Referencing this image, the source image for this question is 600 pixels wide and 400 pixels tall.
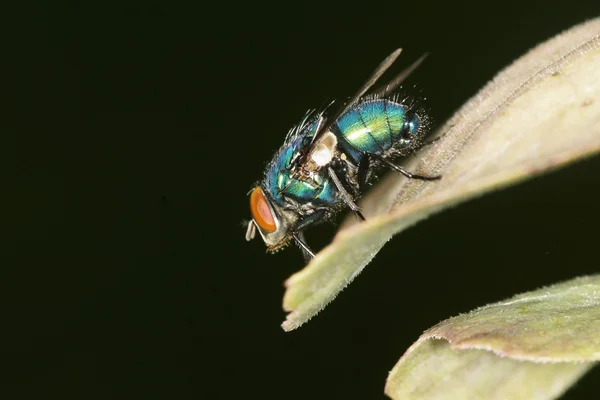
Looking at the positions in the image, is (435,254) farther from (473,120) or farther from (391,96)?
(473,120)

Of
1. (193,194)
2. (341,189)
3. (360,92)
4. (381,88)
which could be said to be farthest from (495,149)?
(193,194)

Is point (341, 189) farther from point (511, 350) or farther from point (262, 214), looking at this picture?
point (511, 350)

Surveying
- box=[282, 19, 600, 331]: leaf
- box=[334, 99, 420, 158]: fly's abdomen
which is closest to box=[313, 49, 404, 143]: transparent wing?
box=[334, 99, 420, 158]: fly's abdomen

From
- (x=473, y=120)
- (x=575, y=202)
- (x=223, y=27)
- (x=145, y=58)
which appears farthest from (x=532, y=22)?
(x=473, y=120)

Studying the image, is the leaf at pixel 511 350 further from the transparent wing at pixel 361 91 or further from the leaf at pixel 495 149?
the transparent wing at pixel 361 91

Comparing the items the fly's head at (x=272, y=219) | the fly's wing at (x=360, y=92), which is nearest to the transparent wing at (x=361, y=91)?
the fly's wing at (x=360, y=92)

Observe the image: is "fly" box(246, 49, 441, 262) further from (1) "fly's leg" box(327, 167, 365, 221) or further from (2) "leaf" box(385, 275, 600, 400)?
Result: (2) "leaf" box(385, 275, 600, 400)
